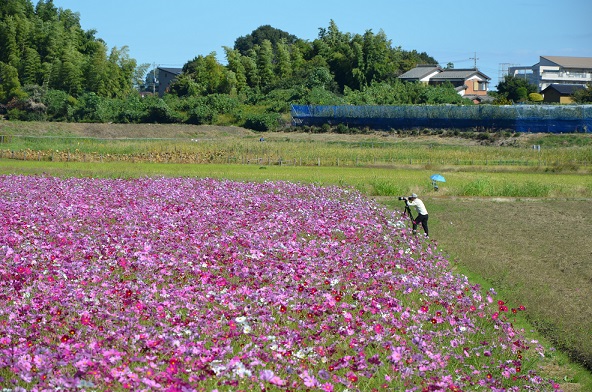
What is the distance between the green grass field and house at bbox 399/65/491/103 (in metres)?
31.6

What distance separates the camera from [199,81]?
4122 inches

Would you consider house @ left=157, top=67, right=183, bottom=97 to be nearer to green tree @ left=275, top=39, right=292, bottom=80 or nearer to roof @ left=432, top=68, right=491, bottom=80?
green tree @ left=275, top=39, right=292, bottom=80

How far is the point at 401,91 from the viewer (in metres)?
94.4

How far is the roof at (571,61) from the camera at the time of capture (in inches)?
5507

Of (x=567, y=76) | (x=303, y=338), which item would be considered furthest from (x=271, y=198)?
(x=567, y=76)

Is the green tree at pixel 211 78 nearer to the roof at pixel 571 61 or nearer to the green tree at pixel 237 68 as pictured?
the green tree at pixel 237 68

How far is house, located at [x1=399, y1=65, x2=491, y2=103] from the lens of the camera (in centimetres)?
10506

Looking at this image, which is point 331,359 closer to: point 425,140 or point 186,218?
point 186,218

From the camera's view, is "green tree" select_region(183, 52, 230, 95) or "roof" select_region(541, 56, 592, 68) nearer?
"green tree" select_region(183, 52, 230, 95)

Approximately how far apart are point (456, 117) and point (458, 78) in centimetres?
3820

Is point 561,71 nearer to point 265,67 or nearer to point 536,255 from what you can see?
point 265,67

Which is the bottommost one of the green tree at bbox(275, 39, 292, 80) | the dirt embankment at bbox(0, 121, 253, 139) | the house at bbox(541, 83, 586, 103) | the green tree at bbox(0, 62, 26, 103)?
the dirt embankment at bbox(0, 121, 253, 139)

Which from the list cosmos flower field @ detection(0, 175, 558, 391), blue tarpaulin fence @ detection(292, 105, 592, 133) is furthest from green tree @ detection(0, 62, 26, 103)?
cosmos flower field @ detection(0, 175, 558, 391)

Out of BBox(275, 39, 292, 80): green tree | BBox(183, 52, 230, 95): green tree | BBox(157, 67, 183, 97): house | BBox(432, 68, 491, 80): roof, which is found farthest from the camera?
BBox(157, 67, 183, 97): house
